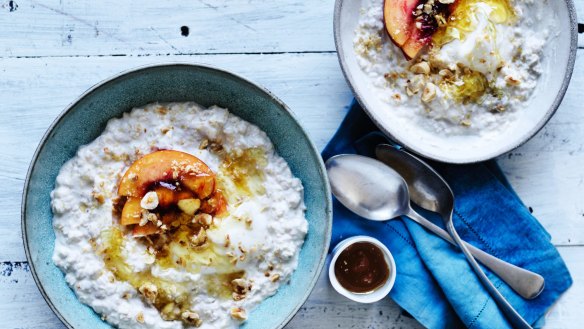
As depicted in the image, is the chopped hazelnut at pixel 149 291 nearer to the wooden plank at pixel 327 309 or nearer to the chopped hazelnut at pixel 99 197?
the chopped hazelnut at pixel 99 197

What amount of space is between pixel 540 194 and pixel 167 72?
1.27m

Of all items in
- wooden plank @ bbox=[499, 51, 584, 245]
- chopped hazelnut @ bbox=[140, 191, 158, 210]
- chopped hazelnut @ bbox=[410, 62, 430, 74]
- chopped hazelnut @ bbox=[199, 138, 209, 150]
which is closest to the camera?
chopped hazelnut @ bbox=[140, 191, 158, 210]

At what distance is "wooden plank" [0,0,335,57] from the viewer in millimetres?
2221

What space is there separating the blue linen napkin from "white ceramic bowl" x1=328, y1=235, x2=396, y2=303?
0.22ft

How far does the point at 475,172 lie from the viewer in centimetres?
225

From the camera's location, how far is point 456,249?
226cm

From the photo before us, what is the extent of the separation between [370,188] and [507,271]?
0.51m

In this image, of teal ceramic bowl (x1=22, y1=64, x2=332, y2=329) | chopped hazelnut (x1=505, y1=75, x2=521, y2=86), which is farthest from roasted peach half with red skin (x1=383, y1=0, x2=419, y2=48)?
teal ceramic bowl (x1=22, y1=64, x2=332, y2=329)

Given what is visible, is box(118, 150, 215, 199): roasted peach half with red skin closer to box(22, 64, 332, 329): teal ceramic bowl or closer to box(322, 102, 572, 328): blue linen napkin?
box(22, 64, 332, 329): teal ceramic bowl

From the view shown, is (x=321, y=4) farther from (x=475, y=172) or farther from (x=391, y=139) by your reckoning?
(x=475, y=172)

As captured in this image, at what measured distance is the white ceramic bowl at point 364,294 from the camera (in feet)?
7.04

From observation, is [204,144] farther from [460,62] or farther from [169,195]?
[460,62]

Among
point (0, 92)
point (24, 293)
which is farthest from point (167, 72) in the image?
point (24, 293)

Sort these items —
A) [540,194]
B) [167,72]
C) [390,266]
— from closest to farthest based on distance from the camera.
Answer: [167,72], [390,266], [540,194]
